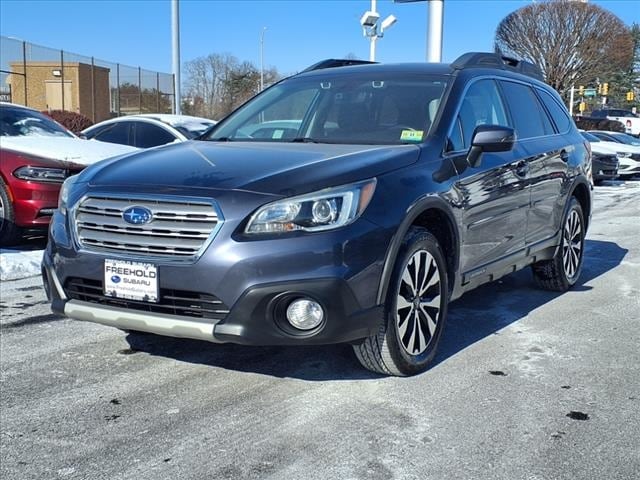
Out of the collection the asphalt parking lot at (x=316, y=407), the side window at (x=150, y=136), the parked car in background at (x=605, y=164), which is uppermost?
the side window at (x=150, y=136)

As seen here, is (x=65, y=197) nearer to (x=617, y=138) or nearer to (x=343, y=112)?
(x=343, y=112)

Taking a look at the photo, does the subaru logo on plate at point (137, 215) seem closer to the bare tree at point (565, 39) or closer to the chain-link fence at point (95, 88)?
the chain-link fence at point (95, 88)

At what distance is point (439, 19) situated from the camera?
15172mm

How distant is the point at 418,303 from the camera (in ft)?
13.1

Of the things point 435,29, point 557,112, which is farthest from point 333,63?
point 435,29

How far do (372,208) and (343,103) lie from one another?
155cm

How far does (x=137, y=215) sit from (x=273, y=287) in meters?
0.77

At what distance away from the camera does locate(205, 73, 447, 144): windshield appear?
Answer: 14.8 ft

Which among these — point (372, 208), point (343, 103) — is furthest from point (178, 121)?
point (372, 208)

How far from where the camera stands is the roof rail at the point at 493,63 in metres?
5.03

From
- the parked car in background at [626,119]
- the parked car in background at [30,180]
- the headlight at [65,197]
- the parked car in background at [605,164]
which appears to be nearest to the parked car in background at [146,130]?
the parked car in background at [30,180]

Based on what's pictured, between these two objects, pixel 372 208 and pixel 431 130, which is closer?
pixel 372 208

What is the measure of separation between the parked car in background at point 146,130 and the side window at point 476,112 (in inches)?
215

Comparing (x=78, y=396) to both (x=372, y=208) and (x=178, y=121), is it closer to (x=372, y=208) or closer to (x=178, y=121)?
(x=372, y=208)
